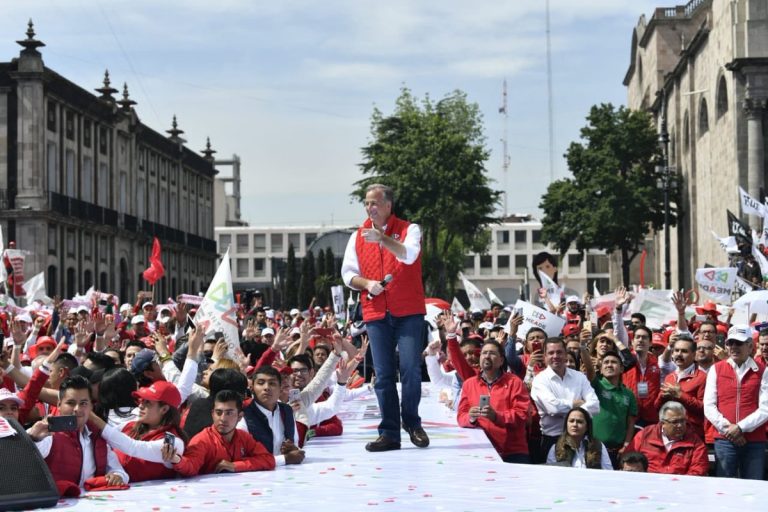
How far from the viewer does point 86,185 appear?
58.5 m

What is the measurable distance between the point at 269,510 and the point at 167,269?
67032 mm

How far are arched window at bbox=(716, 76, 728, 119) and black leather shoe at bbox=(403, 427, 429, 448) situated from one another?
152 feet

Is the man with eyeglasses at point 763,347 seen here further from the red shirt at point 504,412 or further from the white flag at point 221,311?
the white flag at point 221,311

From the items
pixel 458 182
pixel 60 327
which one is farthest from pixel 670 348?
pixel 458 182

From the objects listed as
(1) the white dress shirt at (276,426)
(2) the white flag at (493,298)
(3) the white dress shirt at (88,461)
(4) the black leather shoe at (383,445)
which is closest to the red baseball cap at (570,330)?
(4) the black leather shoe at (383,445)

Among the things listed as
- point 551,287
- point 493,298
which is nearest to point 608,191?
point 493,298

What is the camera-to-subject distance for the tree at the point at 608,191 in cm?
6059

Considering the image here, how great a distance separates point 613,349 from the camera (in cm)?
1255

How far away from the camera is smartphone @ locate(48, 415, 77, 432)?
7570 mm

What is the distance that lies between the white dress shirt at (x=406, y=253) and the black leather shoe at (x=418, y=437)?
131 cm

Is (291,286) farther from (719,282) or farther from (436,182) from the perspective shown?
(719,282)

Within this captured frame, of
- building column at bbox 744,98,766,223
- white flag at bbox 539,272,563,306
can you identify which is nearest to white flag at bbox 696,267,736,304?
white flag at bbox 539,272,563,306

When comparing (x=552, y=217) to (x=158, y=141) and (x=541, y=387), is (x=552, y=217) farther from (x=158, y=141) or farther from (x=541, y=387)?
(x=541, y=387)

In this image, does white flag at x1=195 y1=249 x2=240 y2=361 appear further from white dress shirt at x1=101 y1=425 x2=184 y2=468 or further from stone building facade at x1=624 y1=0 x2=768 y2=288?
stone building facade at x1=624 y1=0 x2=768 y2=288
